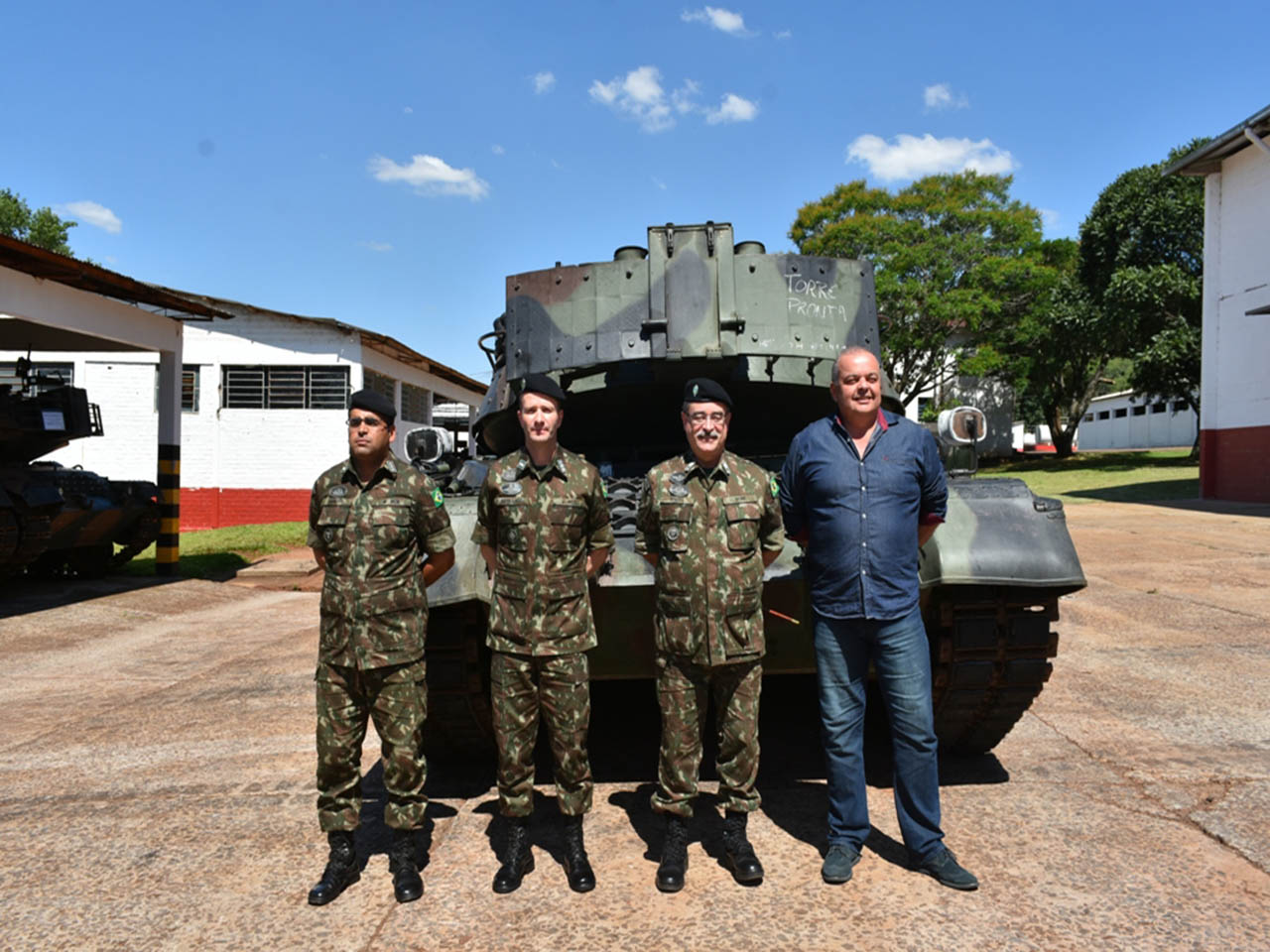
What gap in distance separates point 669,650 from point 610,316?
2.42m

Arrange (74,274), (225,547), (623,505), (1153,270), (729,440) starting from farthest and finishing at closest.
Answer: (1153,270)
(225,547)
(74,274)
(729,440)
(623,505)

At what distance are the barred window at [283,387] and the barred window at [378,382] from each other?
737mm

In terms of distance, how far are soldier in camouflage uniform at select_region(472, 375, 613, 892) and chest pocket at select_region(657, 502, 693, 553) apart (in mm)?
279

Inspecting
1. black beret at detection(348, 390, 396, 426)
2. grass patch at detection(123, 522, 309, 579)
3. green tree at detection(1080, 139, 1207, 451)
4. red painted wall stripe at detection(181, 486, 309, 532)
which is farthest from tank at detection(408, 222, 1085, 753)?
green tree at detection(1080, 139, 1207, 451)

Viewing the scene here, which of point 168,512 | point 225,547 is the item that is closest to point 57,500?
point 168,512

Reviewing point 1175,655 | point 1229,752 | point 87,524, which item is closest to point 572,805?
point 1229,752

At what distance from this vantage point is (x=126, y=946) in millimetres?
2873

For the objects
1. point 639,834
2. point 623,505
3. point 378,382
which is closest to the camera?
point 639,834

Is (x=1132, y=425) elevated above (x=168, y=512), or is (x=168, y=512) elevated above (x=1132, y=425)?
(x=1132, y=425)

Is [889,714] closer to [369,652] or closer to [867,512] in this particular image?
[867,512]

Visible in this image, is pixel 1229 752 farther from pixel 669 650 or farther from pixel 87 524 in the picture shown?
pixel 87 524

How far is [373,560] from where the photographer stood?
3248 mm

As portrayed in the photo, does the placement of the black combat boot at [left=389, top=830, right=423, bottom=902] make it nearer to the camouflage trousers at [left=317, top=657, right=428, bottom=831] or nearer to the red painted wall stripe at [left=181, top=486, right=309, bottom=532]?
the camouflage trousers at [left=317, top=657, right=428, bottom=831]

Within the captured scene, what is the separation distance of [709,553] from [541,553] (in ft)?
1.89
